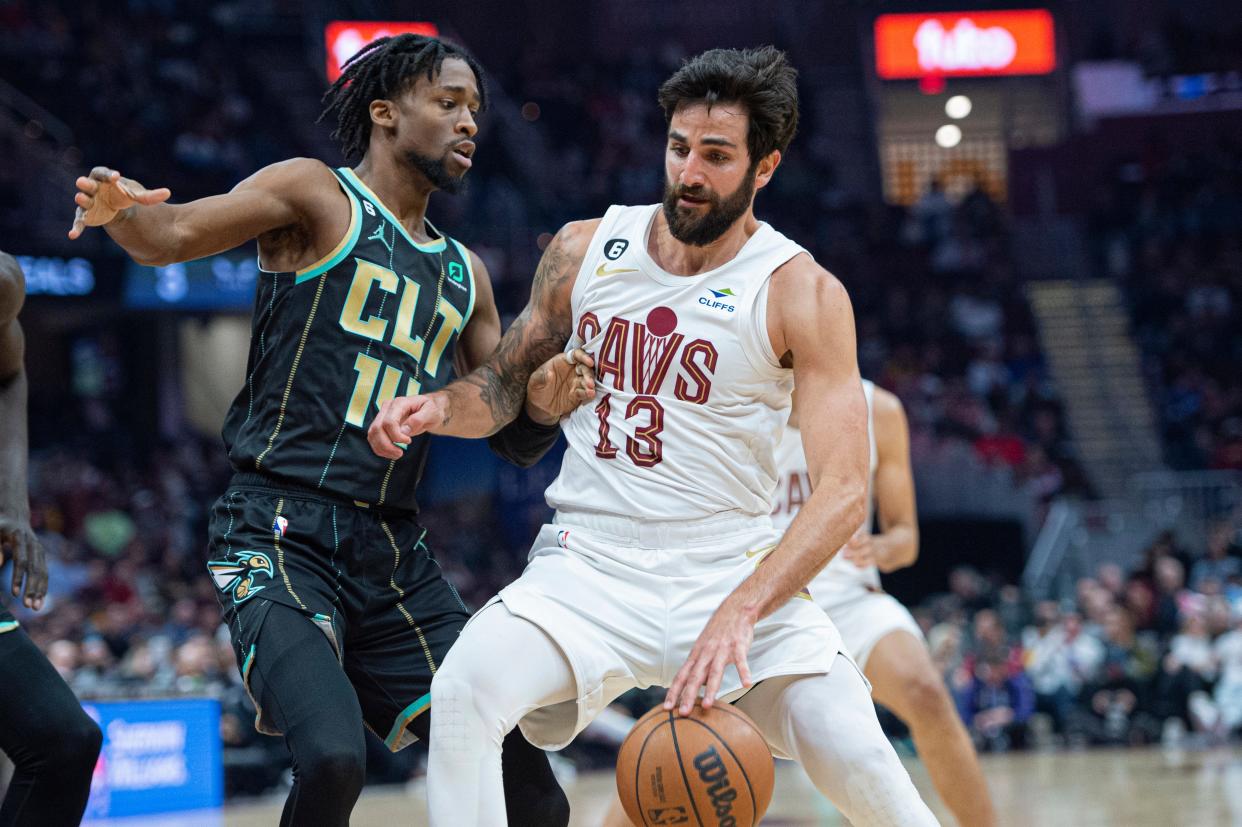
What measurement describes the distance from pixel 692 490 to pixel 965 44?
23.9 meters

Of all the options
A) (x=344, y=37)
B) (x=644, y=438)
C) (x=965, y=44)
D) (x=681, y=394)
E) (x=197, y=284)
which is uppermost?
(x=344, y=37)

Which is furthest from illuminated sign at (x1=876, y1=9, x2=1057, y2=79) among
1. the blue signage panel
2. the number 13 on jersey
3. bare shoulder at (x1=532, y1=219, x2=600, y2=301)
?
the number 13 on jersey

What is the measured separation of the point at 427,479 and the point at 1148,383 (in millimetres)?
10449

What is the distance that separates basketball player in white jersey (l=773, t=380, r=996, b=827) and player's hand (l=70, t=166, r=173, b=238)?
266 cm

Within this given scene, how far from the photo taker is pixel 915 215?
2314 cm

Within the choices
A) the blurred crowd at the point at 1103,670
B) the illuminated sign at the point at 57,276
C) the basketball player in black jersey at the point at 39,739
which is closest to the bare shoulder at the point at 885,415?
the basketball player in black jersey at the point at 39,739

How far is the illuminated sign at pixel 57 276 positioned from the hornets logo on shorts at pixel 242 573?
12.2m

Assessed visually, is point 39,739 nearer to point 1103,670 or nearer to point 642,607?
point 642,607

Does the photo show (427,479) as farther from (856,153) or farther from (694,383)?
(694,383)

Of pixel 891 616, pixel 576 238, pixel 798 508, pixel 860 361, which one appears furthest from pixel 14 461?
pixel 860 361

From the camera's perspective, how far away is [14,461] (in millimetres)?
4367

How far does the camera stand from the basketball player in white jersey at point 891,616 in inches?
225

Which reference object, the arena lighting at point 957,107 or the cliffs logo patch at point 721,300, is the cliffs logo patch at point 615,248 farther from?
the arena lighting at point 957,107

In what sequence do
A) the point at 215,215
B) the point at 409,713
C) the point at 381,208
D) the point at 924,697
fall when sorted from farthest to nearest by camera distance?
1. the point at 924,697
2. the point at 381,208
3. the point at 409,713
4. the point at 215,215
